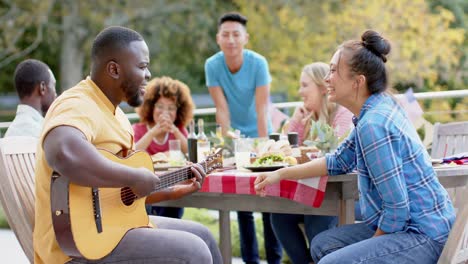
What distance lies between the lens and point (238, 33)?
16.1ft

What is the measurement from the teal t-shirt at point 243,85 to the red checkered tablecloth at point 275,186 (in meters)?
1.54

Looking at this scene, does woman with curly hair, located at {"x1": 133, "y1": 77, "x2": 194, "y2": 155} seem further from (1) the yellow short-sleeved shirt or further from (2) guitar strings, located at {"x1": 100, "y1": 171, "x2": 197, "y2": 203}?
(1) the yellow short-sleeved shirt

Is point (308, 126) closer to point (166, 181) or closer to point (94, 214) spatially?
point (166, 181)

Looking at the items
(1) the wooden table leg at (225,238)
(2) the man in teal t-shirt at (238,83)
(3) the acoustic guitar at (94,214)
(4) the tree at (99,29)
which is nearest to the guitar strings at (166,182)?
(3) the acoustic guitar at (94,214)

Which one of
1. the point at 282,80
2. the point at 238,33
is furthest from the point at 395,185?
the point at 282,80

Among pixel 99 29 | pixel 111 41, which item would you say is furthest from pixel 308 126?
pixel 99 29

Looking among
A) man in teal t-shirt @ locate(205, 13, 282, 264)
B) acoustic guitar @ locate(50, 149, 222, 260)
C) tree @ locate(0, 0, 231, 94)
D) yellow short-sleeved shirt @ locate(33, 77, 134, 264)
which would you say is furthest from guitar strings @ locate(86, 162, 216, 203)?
tree @ locate(0, 0, 231, 94)

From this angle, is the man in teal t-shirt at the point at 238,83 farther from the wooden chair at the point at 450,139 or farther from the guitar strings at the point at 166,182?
the guitar strings at the point at 166,182

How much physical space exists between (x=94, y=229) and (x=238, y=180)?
0.88 m

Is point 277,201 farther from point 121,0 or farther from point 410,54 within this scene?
point 121,0

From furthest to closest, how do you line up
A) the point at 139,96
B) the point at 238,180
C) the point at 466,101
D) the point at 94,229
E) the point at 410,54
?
the point at 410,54, the point at 466,101, the point at 238,180, the point at 139,96, the point at 94,229

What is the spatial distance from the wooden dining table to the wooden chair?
618 millimetres

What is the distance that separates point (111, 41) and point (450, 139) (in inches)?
78.3

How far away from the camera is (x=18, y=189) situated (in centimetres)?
297
